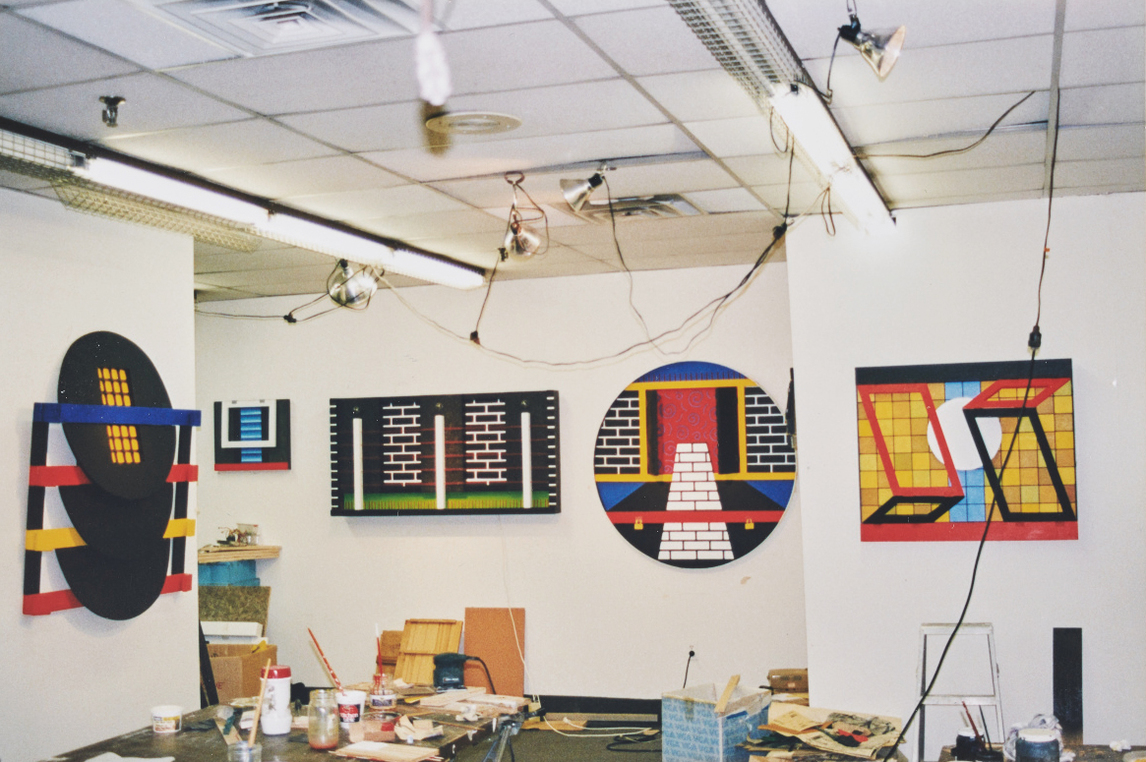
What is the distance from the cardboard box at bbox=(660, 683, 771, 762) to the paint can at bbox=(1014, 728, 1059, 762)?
1.63 meters

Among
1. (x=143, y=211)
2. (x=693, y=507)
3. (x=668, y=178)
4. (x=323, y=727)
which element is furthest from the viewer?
(x=693, y=507)

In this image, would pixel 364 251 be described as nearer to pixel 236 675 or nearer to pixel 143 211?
pixel 143 211

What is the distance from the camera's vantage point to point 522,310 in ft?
23.5

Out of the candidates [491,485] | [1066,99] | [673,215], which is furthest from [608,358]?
[1066,99]

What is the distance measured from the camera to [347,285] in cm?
582

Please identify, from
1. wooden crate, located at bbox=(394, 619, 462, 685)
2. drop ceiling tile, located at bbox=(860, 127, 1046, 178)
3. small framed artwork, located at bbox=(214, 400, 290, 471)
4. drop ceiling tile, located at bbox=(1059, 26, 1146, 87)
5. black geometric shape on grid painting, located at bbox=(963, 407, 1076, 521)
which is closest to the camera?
drop ceiling tile, located at bbox=(1059, 26, 1146, 87)

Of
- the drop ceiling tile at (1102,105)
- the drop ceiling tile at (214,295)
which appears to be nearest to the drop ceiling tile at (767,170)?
the drop ceiling tile at (1102,105)

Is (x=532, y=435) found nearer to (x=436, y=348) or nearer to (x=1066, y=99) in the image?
(x=436, y=348)

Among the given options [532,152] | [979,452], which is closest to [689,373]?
[979,452]

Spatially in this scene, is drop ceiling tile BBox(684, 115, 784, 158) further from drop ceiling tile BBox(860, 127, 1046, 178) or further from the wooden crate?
the wooden crate

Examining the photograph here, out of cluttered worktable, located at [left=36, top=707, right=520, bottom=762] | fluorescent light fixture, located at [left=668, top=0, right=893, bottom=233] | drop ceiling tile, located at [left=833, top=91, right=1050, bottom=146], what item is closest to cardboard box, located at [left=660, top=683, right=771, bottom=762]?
cluttered worktable, located at [left=36, top=707, right=520, bottom=762]

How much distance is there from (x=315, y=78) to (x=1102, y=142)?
301 centimetres

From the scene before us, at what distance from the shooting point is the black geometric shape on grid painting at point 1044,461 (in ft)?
15.8

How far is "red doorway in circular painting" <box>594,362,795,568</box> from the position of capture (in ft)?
21.6
